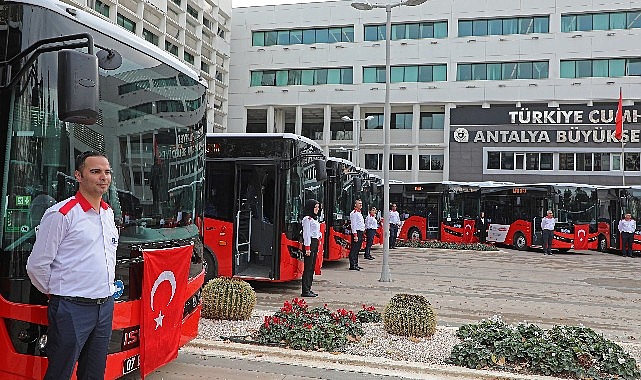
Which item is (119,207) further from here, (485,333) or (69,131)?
(485,333)

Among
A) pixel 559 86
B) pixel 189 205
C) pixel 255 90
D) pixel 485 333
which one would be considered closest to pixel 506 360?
pixel 485 333

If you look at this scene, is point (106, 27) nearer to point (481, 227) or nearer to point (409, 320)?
point (409, 320)

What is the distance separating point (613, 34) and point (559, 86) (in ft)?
18.0

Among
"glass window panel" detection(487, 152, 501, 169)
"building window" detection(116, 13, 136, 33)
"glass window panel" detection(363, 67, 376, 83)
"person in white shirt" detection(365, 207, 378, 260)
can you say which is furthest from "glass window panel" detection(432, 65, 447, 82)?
"person in white shirt" detection(365, 207, 378, 260)

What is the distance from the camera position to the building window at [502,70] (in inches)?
1818

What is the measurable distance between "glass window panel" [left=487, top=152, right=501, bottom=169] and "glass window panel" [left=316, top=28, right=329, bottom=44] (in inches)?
694

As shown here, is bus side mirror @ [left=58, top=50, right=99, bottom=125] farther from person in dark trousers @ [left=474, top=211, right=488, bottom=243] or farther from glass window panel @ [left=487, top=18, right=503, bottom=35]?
glass window panel @ [left=487, top=18, right=503, bottom=35]

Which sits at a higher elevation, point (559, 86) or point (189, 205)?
point (559, 86)

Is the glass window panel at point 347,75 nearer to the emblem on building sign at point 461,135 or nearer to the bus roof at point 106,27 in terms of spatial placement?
the emblem on building sign at point 461,135

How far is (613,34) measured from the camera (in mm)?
44562

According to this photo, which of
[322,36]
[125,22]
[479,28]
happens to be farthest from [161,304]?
[322,36]

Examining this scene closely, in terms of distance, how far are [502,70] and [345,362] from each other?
146 ft

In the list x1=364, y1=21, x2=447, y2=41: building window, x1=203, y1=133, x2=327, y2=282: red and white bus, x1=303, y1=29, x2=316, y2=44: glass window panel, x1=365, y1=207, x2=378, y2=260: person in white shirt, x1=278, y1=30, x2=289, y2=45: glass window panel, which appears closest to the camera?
x1=203, y1=133, x2=327, y2=282: red and white bus

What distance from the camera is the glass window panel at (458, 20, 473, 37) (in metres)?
48.2
